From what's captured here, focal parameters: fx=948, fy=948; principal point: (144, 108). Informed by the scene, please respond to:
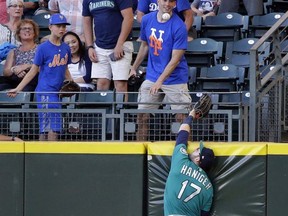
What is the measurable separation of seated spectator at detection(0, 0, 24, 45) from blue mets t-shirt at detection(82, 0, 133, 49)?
164 cm

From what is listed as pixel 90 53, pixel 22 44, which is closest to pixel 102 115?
pixel 90 53

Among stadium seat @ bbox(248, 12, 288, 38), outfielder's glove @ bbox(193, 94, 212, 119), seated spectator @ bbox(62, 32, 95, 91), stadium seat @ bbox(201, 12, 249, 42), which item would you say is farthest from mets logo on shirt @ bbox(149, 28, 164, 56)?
stadium seat @ bbox(248, 12, 288, 38)

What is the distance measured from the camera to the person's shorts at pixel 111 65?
10.8m

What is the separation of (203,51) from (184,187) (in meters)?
3.53

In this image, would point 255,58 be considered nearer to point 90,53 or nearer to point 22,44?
point 90,53

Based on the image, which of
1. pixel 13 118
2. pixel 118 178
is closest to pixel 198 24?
pixel 13 118

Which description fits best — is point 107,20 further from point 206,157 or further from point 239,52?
point 206,157

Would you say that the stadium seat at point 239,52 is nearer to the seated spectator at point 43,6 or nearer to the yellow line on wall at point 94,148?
the seated spectator at point 43,6

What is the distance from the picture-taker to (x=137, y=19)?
1194 cm

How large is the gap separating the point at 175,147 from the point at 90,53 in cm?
264

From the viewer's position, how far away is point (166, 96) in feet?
33.1

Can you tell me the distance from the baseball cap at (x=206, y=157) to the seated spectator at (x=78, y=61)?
2957 mm

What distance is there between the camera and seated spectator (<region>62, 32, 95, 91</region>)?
37.2 feet

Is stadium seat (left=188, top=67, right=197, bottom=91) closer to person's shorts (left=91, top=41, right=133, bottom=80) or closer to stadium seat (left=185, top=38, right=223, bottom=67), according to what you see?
stadium seat (left=185, top=38, right=223, bottom=67)
